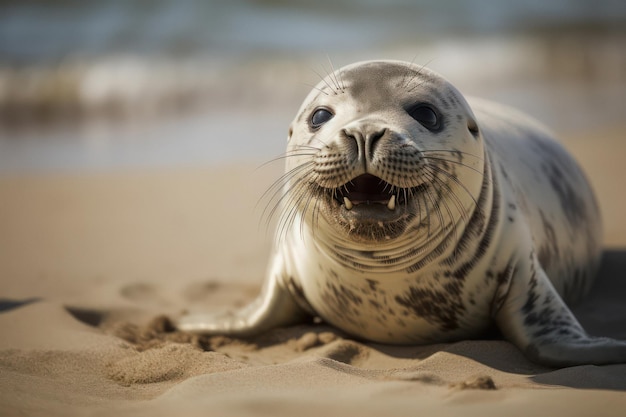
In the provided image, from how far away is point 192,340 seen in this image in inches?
152

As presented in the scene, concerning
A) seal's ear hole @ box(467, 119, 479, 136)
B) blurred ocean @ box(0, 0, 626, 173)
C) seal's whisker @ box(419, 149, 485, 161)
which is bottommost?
seal's whisker @ box(419, 149, 485, 161)

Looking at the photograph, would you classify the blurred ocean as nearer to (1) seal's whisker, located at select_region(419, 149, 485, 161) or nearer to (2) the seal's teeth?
(1) seal's whisker, located at select_region(419, 149, 485, 161)

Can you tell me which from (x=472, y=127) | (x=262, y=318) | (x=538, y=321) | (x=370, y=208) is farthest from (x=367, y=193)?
(x=262, y=318)

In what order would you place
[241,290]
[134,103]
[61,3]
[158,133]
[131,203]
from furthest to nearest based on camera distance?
[61,3], [134,103], [158,133], [131,203], [241,290]

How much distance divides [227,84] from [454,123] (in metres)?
9.71

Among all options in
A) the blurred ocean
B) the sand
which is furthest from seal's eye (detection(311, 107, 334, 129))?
the blurred ocean

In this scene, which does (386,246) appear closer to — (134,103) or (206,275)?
(206,275)

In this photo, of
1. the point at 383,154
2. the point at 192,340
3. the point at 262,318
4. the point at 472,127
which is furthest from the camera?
A: the point at 262,318

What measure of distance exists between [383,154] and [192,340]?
1.42m

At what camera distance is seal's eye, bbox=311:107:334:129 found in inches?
132

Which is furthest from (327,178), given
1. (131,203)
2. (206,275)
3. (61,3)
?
(61,3)

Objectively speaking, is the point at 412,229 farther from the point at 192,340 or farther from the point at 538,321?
the point at 192,340

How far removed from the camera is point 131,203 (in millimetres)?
7215

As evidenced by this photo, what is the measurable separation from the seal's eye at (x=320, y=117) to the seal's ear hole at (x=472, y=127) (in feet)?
1.77
